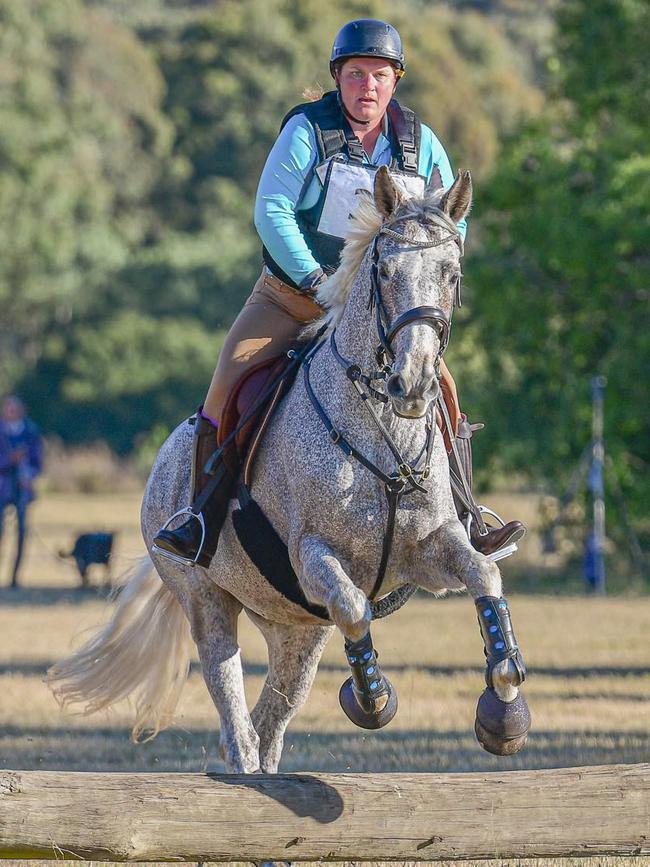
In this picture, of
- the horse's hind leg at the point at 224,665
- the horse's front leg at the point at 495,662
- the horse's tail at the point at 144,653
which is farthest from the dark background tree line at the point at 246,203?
the horse's front leg at the point at 495,662

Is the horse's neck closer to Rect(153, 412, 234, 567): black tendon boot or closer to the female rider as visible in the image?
the female rider

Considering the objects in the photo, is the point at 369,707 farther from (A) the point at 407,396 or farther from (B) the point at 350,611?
(A) the point at 407,396

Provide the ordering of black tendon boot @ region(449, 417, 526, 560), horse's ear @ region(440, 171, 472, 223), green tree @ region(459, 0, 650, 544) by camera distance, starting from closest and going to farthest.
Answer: horse's ear @ region(440, 171, 472, 223) → black tendon boot @ region(449, 417, 526, 560) → green tree @ region(459, 0, 650, 544)

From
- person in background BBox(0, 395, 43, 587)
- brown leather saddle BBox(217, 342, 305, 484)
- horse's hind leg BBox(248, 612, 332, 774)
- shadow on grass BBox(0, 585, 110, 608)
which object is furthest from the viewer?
person in background BBox(0, 395, 43, 587)

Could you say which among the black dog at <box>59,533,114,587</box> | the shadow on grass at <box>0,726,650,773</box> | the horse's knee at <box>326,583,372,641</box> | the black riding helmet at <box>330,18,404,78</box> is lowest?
the shadow on grass at <box>0,726,650,773</box>

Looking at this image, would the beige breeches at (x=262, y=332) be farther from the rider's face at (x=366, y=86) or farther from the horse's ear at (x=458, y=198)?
the horse's ear at (x=458, y=198)

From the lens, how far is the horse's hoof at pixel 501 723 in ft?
15.3

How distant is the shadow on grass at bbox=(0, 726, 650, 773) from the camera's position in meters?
7.93

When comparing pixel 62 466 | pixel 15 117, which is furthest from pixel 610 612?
pixel 15 117

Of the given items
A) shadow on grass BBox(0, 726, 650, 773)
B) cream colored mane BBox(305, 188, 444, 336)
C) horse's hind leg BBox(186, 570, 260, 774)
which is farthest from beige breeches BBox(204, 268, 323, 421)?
shadow on grass BBox(0, 726, 650, 773)

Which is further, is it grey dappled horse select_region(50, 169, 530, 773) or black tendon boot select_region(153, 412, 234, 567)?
black tendon boot select_region(153, 412, 234, 567)

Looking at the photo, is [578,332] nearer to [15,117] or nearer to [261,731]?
[261,731]

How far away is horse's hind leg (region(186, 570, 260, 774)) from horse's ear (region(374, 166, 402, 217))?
204 cm

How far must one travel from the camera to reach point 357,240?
524cm
